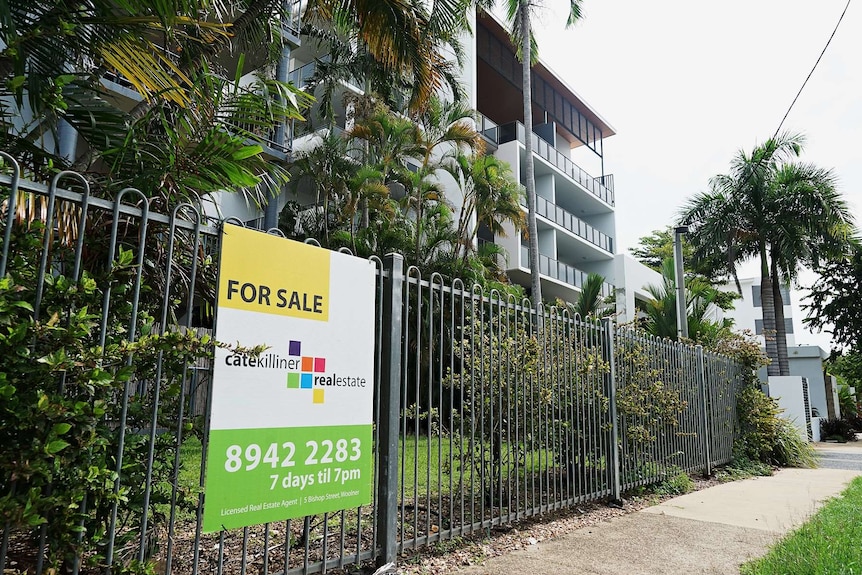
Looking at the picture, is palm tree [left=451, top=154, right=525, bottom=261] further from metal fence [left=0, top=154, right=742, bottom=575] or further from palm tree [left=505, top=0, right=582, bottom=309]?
metal fence [left=0, top=154, right=742, bottom=575]

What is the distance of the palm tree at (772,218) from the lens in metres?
20.7

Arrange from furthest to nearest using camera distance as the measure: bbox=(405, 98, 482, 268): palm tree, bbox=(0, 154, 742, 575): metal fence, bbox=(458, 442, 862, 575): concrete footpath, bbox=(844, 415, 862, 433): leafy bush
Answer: bbox=(844, 415, 862, 433): leafy bush
bbox=(405, 98, 482, 268): palm tree
bbox=(458, 442, 862, 575): concrete footpath
bbox=(0, 154, 742, 575): metal fence

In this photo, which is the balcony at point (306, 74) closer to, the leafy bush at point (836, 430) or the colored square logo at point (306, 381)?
the colored square logo at point (306, 381)

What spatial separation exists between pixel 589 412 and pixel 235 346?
4.76m

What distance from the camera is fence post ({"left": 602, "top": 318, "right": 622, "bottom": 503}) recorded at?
745cm

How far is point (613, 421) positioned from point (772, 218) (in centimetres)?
1754

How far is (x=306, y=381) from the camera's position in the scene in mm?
3957

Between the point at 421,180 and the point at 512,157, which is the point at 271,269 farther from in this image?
the point at 512,157

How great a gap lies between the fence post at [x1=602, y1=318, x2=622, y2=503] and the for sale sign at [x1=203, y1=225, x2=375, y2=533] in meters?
4.09

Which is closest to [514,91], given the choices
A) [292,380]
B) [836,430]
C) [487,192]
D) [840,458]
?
[487,192]

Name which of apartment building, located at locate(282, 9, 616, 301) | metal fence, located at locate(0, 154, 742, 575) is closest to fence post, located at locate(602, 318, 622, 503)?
metal fence, located at locate(0, 154, 742, 575)

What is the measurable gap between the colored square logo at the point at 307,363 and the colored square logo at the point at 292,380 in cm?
8

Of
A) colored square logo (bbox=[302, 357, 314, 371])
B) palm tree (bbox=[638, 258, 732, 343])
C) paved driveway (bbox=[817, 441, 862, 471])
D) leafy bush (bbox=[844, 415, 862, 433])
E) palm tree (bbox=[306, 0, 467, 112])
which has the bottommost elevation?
paved driveway (bbox=[817, 441, 862, 471])

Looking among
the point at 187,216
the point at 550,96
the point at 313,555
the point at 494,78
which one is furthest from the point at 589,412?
the point at 550,96
